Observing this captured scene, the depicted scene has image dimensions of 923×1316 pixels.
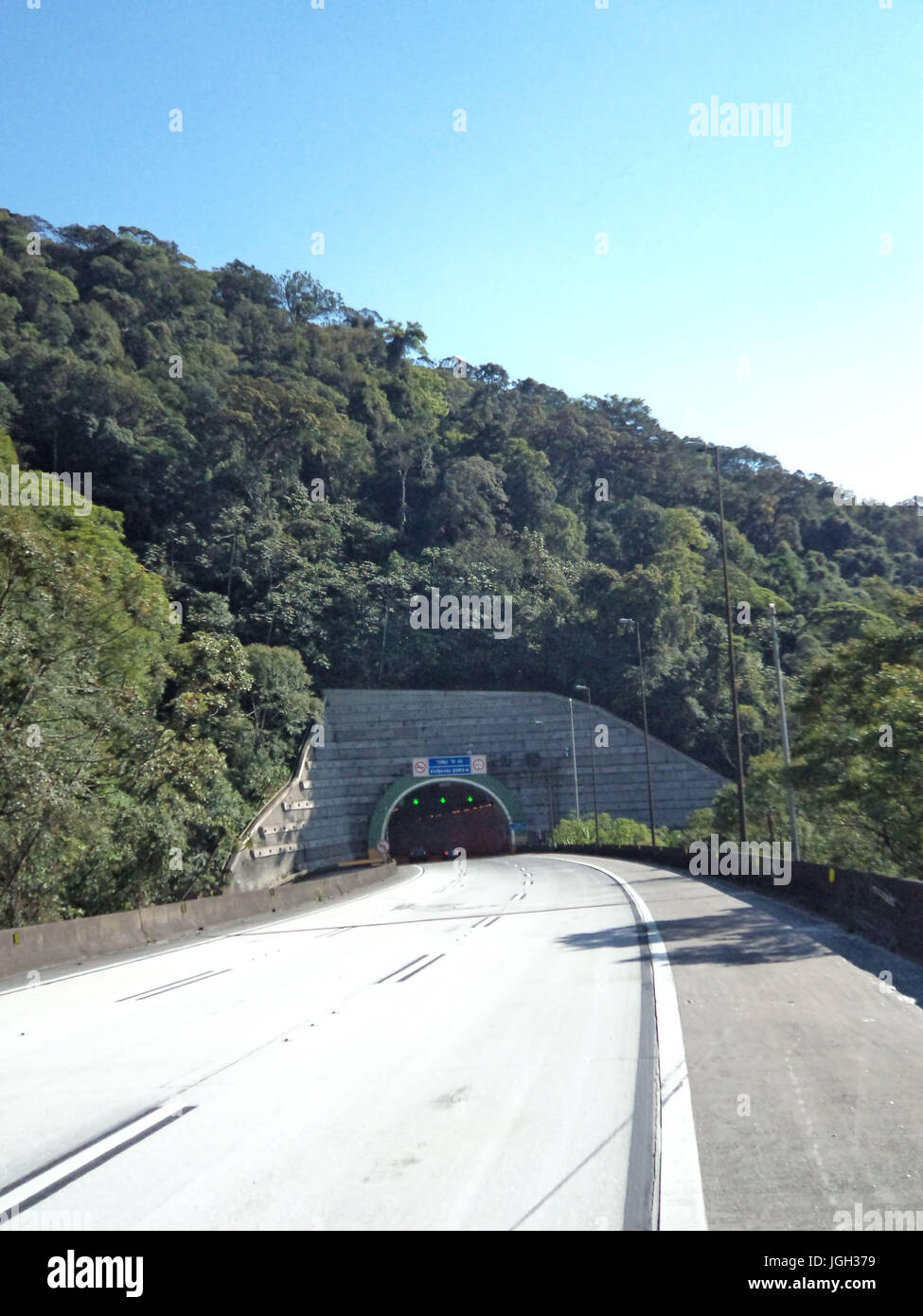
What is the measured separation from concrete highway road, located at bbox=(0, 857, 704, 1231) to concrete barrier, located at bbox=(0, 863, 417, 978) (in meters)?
1.16

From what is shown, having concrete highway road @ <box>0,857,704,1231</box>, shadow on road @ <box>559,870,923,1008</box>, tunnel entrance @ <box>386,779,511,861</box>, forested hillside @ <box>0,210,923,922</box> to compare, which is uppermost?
forested hillside @ <box>0,210,923,922</box>

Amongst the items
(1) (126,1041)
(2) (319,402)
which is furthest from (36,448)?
(1) (126,1041)

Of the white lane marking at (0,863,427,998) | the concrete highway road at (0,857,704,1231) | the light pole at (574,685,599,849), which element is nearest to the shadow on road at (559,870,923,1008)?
the concrete highway road at (0,857,704,1231)

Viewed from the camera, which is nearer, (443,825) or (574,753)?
(574,753)

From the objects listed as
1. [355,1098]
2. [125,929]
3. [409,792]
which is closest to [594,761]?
[409,792]

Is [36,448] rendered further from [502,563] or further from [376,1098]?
[376,1098]

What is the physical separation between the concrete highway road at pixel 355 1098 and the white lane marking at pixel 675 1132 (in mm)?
21

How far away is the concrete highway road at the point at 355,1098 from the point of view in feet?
15.4

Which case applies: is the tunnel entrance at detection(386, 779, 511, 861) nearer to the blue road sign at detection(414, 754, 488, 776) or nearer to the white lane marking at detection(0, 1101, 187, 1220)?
the blue road sign at detection(414, 754, 488, 776)

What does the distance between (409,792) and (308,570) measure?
58.8ft

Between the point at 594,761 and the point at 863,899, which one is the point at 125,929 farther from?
the point at 594,761

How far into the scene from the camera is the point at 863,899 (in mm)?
14570

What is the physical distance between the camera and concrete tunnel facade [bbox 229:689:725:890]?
66.8 m

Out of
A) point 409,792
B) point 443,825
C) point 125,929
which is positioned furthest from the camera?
point 443,825
